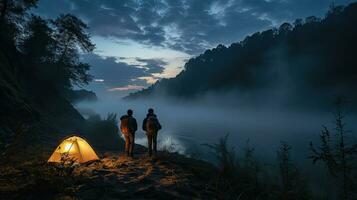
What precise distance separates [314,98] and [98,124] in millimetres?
145573

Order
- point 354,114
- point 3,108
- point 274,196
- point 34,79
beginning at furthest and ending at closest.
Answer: point 354,114
point 34,79
point 3,108
point 274,196

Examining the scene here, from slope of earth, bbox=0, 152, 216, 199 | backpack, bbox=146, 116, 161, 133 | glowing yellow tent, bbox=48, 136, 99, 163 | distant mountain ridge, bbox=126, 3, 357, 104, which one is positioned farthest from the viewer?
distant mountain ridge, bbox=126, 3, 357, 104

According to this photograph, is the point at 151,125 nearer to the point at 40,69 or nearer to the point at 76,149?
the point at 76,149

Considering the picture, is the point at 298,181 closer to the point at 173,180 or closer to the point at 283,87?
the point at 173,180

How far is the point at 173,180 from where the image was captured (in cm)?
916

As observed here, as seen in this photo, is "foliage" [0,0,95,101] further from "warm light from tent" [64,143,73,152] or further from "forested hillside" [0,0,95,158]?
"warm light from tent" [64,143,73,152]

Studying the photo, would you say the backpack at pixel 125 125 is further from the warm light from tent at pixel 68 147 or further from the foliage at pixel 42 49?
the foliage at pixel 42 49

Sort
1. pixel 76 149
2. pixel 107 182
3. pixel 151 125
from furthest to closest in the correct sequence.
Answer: pixel 151 125
pixel 76 149
pixel 107 182

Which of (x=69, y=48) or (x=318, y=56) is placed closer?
(x=69, y=48)

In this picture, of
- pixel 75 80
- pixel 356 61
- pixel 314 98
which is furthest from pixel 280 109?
pixel 75 80

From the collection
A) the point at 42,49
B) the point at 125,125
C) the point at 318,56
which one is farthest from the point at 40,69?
the point at 318,56

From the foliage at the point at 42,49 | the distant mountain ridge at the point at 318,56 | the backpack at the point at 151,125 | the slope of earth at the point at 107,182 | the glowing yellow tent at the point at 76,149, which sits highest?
the distant mountain ridge at the point at 318,56

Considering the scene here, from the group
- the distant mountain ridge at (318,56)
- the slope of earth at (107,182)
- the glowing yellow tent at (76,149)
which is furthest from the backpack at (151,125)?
the distant mountain ridge at (318,56)

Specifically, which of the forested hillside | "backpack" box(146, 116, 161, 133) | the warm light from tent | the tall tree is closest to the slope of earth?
the warm light from tent
